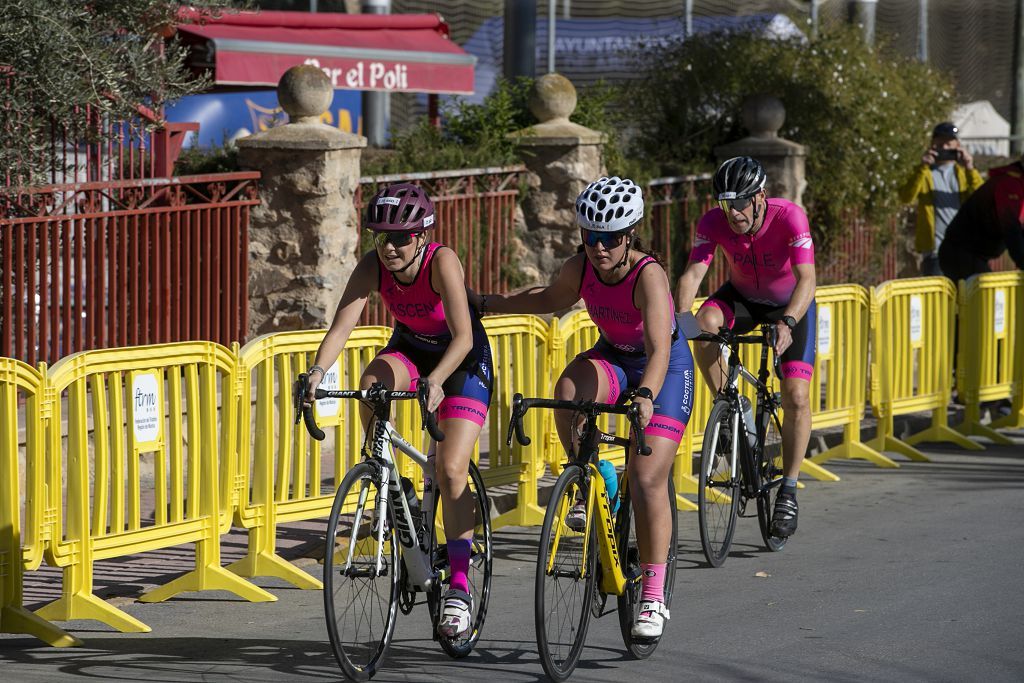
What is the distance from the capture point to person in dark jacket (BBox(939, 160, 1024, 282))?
1262cm

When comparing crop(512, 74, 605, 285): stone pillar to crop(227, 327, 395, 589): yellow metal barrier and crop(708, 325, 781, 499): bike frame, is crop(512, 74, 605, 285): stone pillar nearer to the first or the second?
crop(708, 325, 781, 499): bike frame

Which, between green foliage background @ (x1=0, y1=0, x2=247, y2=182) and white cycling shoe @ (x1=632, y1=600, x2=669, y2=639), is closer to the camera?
white cycling shoe @ (x1=632, y1=600, x2=669, y2=639)

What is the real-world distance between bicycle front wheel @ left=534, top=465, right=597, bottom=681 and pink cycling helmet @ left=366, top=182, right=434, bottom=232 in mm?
1068

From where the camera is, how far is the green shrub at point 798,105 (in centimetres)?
→ 1653

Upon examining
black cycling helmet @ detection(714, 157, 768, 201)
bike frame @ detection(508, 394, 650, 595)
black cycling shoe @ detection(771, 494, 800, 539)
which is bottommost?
black cycling shoe @ detection(771, 494, 800, 539)

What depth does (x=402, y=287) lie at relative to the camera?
6312 millimetres

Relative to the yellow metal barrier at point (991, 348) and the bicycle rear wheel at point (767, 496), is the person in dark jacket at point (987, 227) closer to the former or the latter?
the yellow metal barrier at point (991, 348)

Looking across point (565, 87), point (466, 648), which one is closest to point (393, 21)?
point (565, 87)

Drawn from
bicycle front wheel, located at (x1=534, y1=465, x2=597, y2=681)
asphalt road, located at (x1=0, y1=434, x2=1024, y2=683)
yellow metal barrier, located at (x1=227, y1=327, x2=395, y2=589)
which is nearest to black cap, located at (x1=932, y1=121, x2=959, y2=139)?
asphalt road, located at (x1=0, y1=434, x2=1024, y2=683)

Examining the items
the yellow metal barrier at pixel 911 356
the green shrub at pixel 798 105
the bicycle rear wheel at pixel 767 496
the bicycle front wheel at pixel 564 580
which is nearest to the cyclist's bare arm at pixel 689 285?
the bicycle rear wheel at pixel 767 496

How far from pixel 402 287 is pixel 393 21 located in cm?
1568

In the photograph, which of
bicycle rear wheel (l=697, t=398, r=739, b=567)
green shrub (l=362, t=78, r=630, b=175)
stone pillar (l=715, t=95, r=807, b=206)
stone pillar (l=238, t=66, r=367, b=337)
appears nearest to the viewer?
bicycle rear wheel (l=697, t=398, r=739, b=567)

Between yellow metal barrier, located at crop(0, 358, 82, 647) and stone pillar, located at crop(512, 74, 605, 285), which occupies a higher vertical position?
stone pillar, located at crop(512, 74, 605, 285)

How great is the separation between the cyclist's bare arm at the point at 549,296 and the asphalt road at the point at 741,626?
4.44 feet
